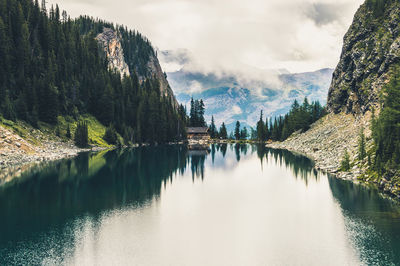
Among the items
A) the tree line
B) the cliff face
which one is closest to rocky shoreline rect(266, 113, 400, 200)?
the tree line

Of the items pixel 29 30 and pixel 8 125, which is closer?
pixel 8 125

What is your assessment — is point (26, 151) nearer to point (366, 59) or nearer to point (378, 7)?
point (366, 59)

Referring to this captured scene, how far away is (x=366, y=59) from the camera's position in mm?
112312

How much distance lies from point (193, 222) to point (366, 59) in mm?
98226

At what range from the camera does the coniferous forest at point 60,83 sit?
384 feet

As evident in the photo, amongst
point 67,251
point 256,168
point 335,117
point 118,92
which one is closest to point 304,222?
point 67,251

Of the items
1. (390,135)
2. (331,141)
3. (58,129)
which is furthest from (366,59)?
(58,129)

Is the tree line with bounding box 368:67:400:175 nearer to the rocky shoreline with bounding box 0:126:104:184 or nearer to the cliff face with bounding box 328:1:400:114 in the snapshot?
the cliff face with bounding box 328:1:400:114

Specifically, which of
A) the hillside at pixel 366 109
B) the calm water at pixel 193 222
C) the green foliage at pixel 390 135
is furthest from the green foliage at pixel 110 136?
the green foliage at pixel 390 135

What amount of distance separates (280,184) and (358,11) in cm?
9876

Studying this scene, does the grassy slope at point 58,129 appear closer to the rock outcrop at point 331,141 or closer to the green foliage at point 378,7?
the rock outcrop at point 331,141

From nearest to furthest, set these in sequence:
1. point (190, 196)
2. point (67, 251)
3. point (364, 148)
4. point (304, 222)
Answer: point (67, 251) → point (304, 222) → point (190, 196) → point (364, 148)

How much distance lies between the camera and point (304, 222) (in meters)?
39.2

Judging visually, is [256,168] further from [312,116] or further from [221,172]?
[312,116]
